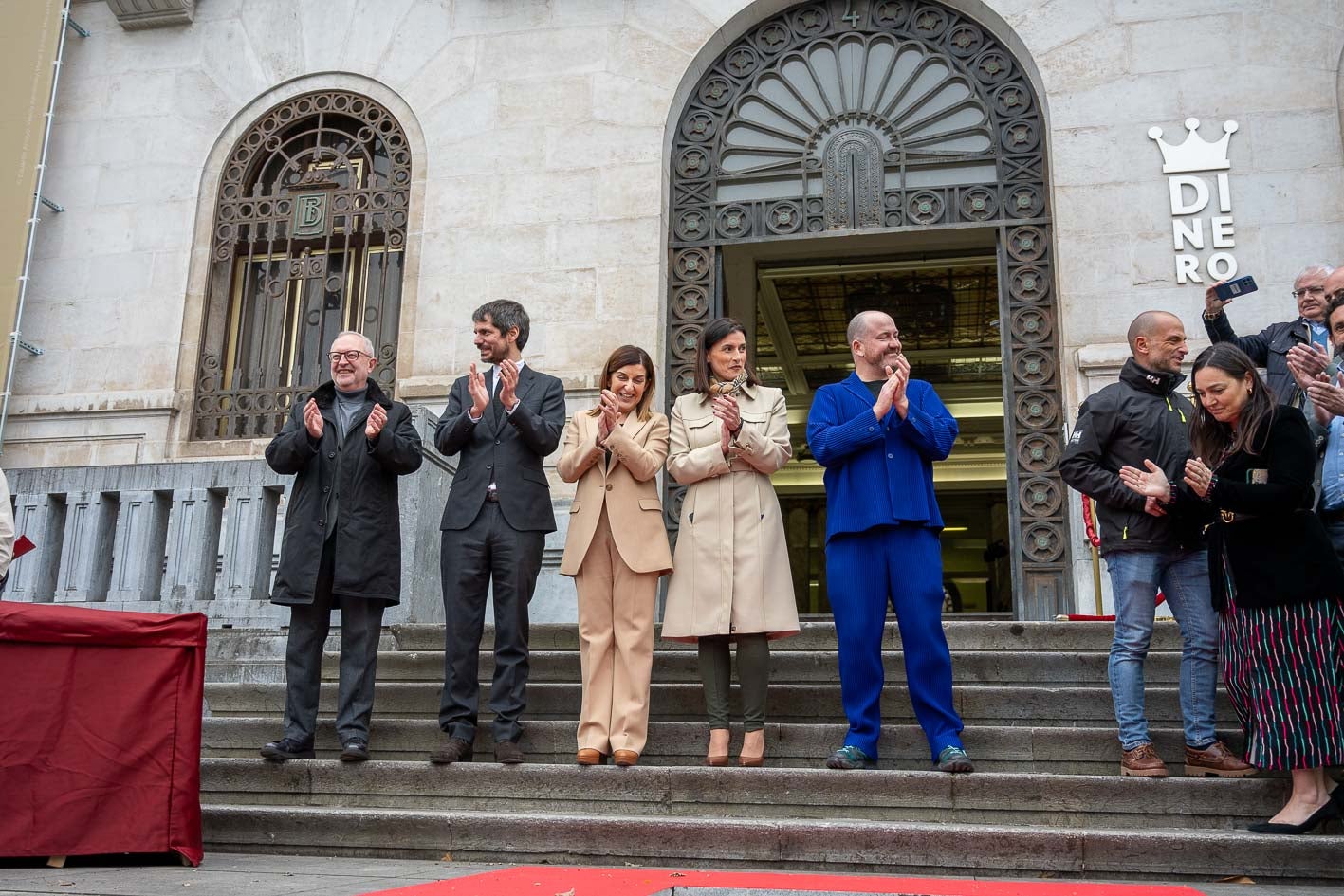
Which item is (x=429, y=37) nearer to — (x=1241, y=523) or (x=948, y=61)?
(x=948, y=61)

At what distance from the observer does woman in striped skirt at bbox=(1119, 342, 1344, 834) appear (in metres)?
4.41

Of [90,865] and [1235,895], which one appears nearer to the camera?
[1235,895]

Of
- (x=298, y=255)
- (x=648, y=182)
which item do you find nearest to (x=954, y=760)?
(x=648, y=182)

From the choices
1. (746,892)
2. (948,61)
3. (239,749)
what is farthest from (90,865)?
(948,61)

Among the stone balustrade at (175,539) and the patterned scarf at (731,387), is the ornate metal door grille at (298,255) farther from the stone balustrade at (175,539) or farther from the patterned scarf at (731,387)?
the patterned scarf at (731,387)

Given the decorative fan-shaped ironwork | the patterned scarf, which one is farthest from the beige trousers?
the decorative fan-shaped ironwork

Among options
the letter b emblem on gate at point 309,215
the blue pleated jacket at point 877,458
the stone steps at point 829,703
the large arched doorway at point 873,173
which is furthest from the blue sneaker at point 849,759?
the letter b emblem on gate at point 309,215

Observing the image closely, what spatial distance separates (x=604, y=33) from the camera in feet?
35.6

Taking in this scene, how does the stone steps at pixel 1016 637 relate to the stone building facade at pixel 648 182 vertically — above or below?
below

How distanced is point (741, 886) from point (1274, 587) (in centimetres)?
244

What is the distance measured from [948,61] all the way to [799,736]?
7201 millimetres

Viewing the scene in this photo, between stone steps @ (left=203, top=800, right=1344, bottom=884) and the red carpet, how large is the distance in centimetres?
25

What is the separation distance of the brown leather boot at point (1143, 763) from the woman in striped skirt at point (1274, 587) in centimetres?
36

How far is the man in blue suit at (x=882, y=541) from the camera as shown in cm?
505
